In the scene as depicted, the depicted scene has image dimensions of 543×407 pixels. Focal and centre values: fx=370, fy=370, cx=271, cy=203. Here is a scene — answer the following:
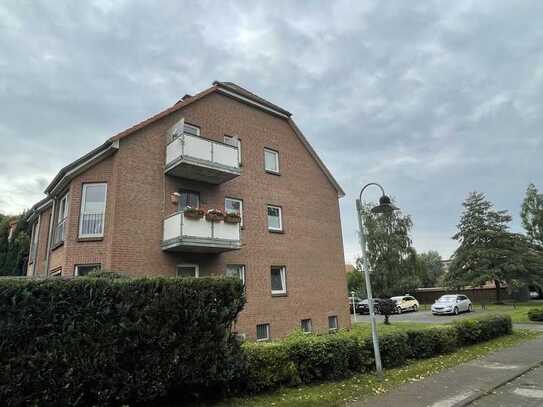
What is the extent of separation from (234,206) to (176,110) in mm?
4986

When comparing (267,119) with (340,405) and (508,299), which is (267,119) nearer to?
(340,405)

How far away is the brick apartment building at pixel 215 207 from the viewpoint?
45.5 feet

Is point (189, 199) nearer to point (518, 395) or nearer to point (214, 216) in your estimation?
point (214, 216)

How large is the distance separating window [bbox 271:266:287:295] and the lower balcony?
367 cm

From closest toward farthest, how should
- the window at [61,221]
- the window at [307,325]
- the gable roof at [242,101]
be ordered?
the window at [61,221] < the gable roof at [242,101] < the window at [307,325]

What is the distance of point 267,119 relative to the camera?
20.1 m

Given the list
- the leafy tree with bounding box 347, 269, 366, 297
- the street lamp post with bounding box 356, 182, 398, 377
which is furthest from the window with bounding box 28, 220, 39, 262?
the leafy tree with bounding box 347, 269, 366, 297

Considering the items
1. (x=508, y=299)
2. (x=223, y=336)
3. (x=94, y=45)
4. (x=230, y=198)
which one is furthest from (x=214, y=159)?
(x=508, y=299)

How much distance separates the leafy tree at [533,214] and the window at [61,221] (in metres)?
53.1

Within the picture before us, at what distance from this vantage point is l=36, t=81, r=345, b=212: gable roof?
1420 cm

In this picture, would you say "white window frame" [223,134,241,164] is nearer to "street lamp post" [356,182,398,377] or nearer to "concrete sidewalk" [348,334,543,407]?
"street lamp post" [356,182,398,377]

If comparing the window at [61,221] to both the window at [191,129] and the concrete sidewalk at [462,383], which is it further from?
the concrete sidewalk at [462,383]

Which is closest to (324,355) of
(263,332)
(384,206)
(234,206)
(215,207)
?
(384,206)

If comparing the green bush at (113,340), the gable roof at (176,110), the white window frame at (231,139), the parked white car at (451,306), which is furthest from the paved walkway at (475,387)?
the parked white car at (451,306)
